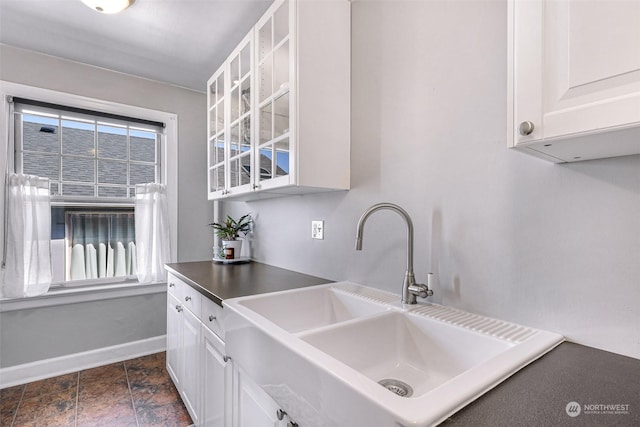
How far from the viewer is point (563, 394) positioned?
1.99 feet

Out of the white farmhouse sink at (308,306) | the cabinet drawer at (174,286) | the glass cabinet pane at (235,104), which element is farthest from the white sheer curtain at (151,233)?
the white farmhouse sink at (308,306)

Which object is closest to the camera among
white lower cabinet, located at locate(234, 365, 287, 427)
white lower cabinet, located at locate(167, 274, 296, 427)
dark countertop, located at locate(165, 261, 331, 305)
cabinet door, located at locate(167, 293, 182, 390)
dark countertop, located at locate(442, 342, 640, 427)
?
dark countertop, located at locate(442, 342, 640, 427)

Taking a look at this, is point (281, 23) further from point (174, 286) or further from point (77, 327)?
point (77, 327)

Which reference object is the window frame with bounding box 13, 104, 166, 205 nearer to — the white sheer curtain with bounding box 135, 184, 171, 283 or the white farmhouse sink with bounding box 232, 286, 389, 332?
the white sheer curtain with bounding box 135, 184, 171, 283

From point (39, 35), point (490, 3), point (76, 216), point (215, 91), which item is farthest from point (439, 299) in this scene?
point (39, 35)

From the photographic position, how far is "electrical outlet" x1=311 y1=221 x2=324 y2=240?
5.72ft

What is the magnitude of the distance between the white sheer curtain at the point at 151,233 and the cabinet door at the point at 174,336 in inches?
26.6

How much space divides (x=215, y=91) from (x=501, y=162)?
6.65ft

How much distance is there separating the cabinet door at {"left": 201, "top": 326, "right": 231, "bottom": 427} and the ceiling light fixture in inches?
69.2

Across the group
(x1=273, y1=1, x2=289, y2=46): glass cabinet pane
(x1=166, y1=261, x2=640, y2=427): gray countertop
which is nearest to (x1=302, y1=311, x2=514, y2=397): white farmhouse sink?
(x1=166, y1=261, x2=640, y2=427): gray countertop

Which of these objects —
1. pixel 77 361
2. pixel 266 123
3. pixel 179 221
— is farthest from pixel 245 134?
pixel 77 361

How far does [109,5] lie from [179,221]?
171cm

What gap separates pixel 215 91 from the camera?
2301mm

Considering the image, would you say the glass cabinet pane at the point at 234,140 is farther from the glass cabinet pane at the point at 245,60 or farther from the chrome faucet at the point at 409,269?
the chrome faucet at the point at 409,269
